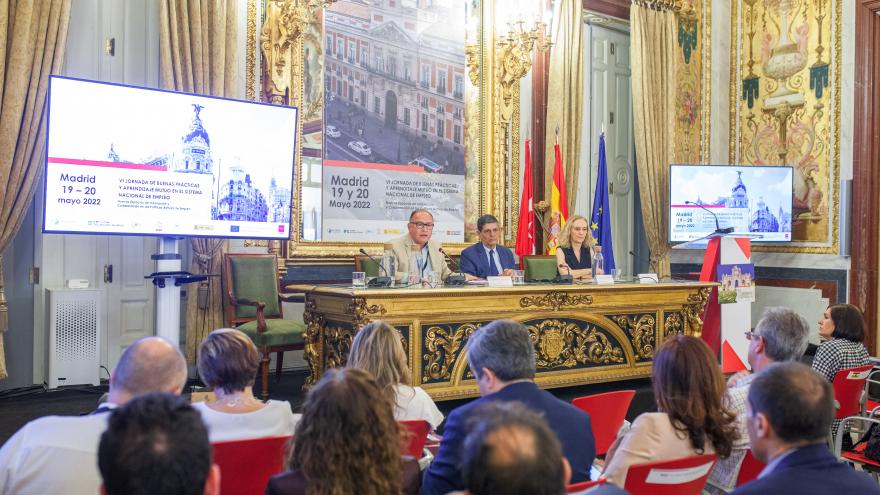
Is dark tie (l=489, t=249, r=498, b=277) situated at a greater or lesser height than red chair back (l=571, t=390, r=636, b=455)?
greater

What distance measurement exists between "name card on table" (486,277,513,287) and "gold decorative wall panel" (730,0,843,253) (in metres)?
4.20

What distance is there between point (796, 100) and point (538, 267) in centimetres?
363

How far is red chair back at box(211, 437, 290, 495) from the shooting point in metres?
1.93

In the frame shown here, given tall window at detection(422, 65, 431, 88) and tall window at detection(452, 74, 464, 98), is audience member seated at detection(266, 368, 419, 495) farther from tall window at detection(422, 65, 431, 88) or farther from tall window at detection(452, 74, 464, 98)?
tall window at detection(452, 74, 464, 98)

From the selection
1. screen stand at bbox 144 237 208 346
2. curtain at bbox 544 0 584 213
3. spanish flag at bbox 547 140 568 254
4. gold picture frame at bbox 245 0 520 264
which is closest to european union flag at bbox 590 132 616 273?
curtain at bbox 544 0 584 213

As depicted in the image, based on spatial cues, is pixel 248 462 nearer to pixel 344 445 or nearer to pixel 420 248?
pixel 344 445

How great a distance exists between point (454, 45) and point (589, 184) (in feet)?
7.25

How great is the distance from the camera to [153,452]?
1178mm

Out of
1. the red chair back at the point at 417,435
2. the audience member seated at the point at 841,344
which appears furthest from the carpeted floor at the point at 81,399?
the red chair back at the point at 417,435

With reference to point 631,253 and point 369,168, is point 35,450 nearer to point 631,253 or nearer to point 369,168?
point 369,168

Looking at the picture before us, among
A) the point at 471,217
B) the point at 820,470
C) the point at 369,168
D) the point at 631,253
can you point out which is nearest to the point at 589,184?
the point at 631,253

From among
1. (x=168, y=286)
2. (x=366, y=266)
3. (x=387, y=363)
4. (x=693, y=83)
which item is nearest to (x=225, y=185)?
(x=168, y=286)

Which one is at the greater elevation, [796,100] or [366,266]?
[796,100]

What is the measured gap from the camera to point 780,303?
8.34 metres
